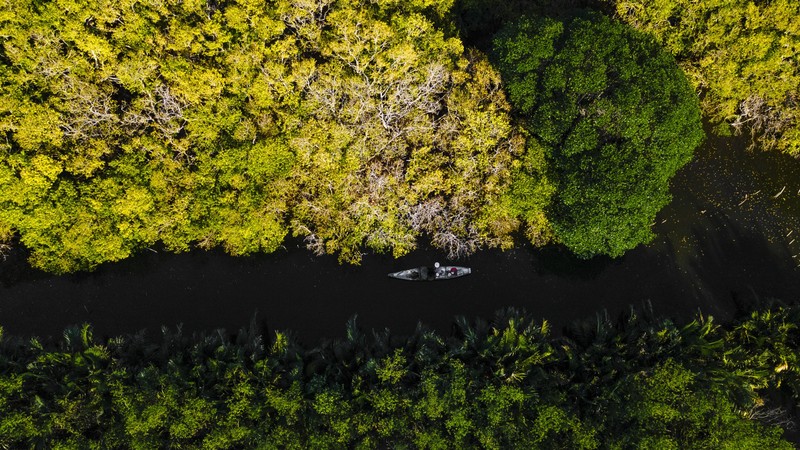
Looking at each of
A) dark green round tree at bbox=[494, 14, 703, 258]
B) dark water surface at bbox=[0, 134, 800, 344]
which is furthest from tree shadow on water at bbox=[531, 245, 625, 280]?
dark green round tree at bbox=[494, 14, 703, 258]

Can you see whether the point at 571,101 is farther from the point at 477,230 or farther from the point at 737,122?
the point at 737,122

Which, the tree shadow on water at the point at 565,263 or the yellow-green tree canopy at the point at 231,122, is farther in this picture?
the tree shadow on water at the point at 565,263

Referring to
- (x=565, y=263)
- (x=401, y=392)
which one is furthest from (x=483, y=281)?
(x=401, y=392)

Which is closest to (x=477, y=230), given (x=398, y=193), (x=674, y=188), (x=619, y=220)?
(x=398, y=193)

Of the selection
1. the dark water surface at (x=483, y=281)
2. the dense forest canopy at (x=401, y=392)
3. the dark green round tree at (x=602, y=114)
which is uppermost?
the dark green round tree at (x=602, y=114)

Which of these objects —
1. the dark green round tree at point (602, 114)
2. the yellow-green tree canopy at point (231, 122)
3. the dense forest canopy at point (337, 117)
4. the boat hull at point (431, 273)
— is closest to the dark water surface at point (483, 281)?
the boat hull at point (431, 273)

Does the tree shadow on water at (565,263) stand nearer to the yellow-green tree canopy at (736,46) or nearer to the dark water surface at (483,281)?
the dark water surface at (483,281)
